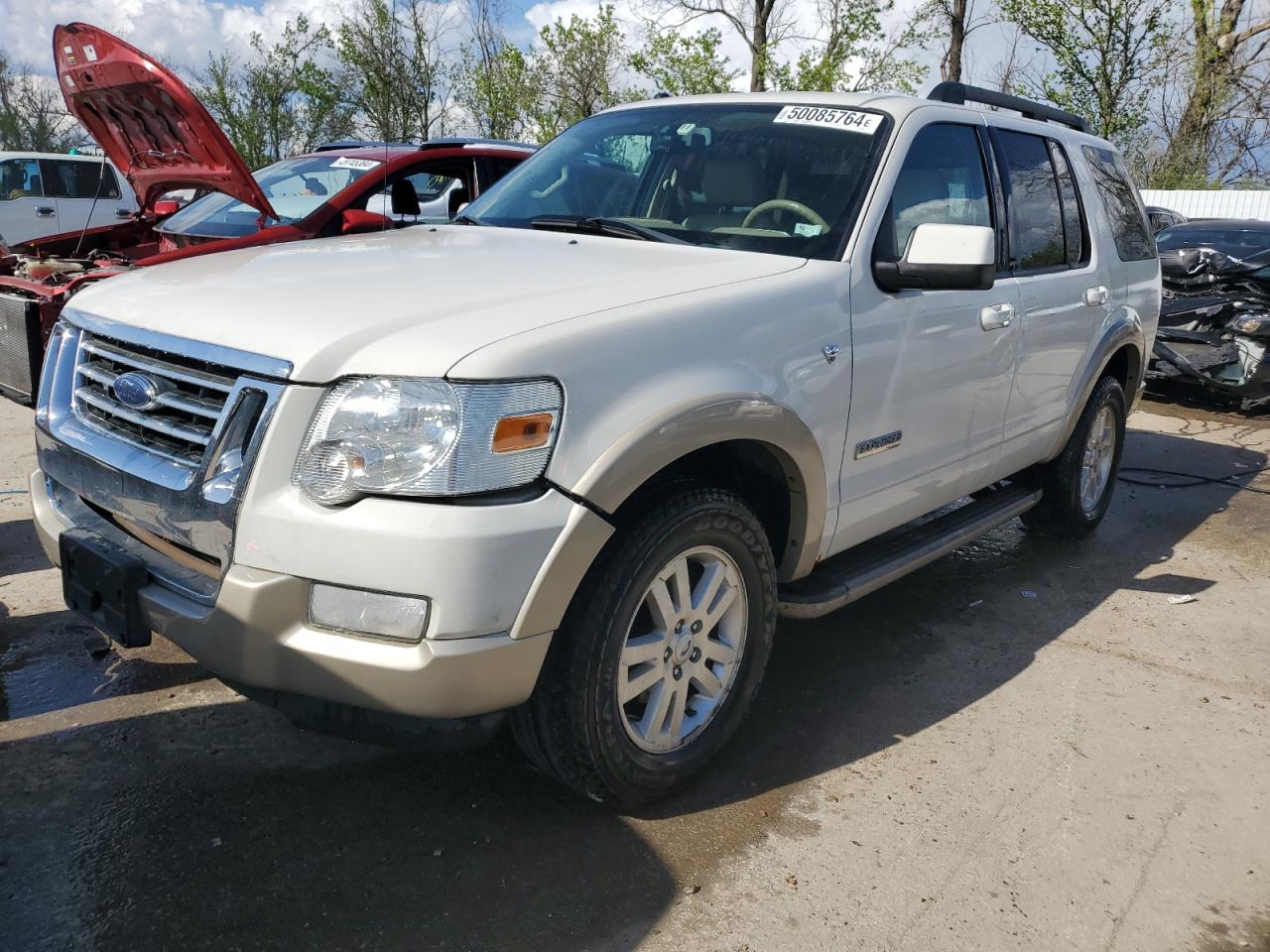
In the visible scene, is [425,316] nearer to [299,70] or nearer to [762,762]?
[762,762]

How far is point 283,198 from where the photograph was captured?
22.5 feet

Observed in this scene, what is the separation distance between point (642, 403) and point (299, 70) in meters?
29.8

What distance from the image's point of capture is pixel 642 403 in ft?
8.20

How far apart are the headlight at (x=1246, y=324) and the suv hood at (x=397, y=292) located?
7.22 meters

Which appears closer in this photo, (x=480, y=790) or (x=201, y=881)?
(x=201, y=881)

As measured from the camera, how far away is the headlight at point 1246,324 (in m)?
8.74

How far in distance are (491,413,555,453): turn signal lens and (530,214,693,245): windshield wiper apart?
124 centimetres

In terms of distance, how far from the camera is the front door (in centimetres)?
327

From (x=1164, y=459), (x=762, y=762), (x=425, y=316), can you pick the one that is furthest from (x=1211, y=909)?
(x=1164, y=459)

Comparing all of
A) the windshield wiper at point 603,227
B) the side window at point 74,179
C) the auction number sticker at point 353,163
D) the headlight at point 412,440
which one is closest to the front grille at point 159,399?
the headlight at point 412,440

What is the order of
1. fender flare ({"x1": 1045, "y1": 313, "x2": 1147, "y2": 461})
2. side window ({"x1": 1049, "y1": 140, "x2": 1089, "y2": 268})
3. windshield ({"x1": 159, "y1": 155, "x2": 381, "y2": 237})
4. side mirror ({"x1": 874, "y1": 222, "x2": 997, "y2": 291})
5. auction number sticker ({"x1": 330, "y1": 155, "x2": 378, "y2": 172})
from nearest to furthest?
side mirror ({"x1": 874, "y1": 222, "x2": 997, "y2": 291})
side window ({"x1": 1049, "y1": 140, "x2": 1089, "y2": 268})
fender flare ({"x1": 1045, "y1": 313, "x2": 1147, "y2": 461})
windshield ({"x1": 159, "y1": 155, "x2": 381, "y2": 237})
auction number sticker ({"x1": 330, "y1": 155, "x2": 378, "y2": 172})

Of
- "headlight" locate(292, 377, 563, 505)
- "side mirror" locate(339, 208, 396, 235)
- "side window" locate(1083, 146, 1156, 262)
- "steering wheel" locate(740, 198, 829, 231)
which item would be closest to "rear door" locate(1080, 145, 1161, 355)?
"side window" locate(1083, 146, 1156, 262)

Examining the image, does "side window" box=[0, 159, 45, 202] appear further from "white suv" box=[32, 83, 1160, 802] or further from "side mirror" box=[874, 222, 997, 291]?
"side mirror" box=[874, 222, 997, 291]

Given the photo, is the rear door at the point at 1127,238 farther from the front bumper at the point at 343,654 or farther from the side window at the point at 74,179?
the side window at the point at 74,179
